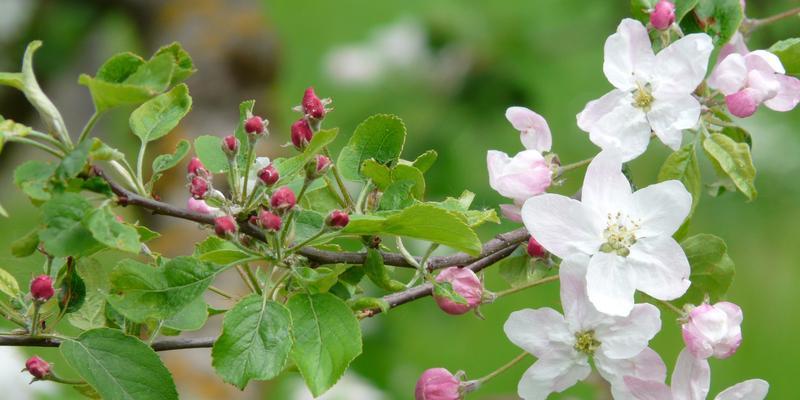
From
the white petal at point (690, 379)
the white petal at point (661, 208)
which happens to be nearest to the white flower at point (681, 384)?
the white petal at point (690, 379)

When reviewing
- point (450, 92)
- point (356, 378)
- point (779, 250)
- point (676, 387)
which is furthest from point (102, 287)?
point (779, 250)

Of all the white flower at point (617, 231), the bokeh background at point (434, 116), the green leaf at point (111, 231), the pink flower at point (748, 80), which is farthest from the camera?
the bokeh background at point (434, 116)

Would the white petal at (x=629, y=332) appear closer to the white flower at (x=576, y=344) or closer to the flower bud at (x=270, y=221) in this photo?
the white flower at (x=576, y=344)

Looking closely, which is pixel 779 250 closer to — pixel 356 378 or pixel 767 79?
pixel 356 378

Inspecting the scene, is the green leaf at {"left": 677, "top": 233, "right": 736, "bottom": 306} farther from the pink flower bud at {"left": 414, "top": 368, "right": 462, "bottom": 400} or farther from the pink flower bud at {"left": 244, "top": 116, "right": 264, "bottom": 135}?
the pink flower bud at {"left": 244, "top": 116, "right": 264, "bottom": 135}

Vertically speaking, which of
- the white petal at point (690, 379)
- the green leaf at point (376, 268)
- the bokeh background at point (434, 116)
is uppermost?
the green leaf at point (376, 268)

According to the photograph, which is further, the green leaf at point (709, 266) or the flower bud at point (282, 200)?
the green leaf at point (709, 266)
